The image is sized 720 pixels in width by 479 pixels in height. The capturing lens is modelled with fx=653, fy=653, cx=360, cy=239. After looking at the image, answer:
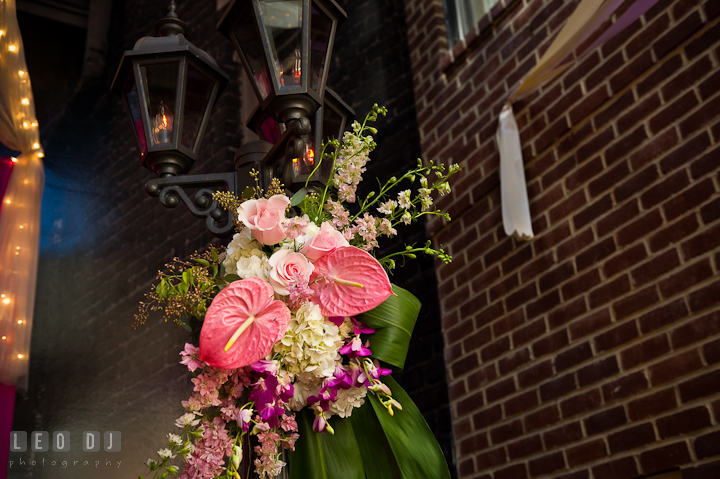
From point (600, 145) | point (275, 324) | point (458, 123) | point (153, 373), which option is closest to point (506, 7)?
point (458, 123)

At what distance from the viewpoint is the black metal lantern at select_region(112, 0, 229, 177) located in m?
1.93

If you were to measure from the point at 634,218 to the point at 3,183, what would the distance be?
11.7 ft

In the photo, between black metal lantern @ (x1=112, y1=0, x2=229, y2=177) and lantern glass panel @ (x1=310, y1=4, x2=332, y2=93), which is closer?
lantern glass panel @ (x1=310, y1=4, x2=332, y2=93)

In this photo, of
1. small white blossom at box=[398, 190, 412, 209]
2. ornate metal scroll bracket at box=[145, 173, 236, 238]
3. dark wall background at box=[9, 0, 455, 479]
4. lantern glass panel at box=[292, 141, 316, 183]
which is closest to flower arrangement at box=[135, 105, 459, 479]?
small white blossom at box=[398, 190, 412, 209]

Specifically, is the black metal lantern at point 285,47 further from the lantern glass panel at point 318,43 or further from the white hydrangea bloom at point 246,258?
the white hydrangea bloom at point 246,258

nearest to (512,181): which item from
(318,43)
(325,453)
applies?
(318,43)

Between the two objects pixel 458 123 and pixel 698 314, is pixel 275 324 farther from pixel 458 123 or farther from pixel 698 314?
pixel 458 123

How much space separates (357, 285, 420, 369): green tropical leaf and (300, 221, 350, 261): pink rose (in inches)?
6.0

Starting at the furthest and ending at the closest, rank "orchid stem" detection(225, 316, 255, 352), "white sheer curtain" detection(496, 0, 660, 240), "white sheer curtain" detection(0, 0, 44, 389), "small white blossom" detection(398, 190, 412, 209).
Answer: "white sheer curtain" detection(0, 0, 44, 389) < "white sheer curtain" detection(496, 0, 660, 240) < "small white blossom" detection(398, 190, 412, 209) < "orchid stem" detection(225, 316, 255, 352)

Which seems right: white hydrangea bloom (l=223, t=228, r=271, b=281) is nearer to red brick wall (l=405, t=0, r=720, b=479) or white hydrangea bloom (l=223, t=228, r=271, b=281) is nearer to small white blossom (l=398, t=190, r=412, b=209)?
small white blossom (l=398, t=190, r=412, b=209)

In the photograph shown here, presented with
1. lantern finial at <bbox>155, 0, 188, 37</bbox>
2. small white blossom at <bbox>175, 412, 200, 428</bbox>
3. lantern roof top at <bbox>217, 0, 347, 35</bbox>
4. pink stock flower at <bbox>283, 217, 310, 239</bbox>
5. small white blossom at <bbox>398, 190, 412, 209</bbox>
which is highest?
lantern finial at <bbox>155, 0, 188, 37</bbox>

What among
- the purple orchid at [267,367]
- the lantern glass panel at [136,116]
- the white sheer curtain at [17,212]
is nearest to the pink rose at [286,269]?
the purple orchid at [267,367]

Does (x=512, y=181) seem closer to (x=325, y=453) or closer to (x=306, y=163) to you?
(x=306, y=163)

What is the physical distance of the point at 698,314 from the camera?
1928mm
